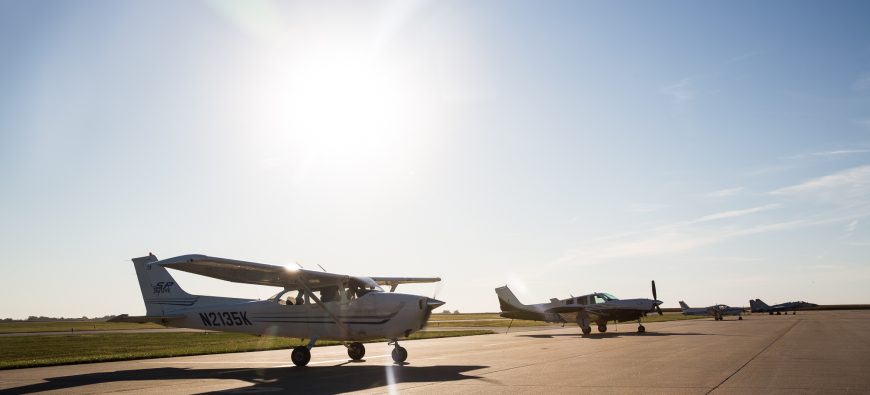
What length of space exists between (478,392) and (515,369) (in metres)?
4.38

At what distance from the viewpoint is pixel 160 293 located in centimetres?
1975

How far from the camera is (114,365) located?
18219mm

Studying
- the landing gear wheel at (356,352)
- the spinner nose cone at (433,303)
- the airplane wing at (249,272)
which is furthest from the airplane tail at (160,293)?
the spinner nose cone at (433,303)

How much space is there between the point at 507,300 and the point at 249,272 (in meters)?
30.1

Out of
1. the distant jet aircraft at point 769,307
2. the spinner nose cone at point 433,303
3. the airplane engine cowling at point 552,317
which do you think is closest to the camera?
the spinner nose cone at point 433,303

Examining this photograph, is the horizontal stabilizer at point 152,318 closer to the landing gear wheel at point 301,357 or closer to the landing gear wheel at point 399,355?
the landing gear wheel at point 301,357

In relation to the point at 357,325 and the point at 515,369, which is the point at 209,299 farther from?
the point at 515,369

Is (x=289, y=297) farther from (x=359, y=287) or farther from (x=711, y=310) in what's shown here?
(x=711, y=310)

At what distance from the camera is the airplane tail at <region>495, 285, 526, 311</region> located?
4381 centimetres

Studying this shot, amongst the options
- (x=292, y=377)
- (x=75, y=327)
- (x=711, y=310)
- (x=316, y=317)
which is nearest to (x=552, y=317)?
(x=316, y=317)

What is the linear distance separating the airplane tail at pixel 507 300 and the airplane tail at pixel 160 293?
92.7 feet

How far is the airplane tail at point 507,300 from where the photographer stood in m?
43.8

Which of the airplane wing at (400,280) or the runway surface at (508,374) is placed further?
the airplane wing at (400,280)

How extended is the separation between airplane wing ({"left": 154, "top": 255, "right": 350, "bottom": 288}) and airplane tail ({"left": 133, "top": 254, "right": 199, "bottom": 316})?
3.55 meters
